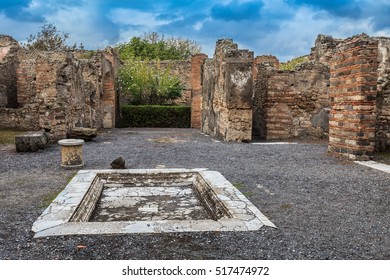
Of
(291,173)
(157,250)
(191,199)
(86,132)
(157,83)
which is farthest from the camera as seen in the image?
(157,83)

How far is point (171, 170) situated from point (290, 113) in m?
6.32

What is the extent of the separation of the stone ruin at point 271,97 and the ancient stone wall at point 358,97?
0.06ft

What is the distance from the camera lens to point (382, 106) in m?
8.25

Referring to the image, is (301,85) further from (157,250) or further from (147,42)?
(147,42)

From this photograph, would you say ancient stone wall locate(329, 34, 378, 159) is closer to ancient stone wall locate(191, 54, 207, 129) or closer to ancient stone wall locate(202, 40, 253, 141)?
ancient stone wall locate(202, 40, 253, 141)

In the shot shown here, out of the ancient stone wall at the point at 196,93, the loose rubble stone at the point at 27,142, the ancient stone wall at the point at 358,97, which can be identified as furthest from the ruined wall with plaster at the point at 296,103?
the loose rubble stone at the point at 27,142

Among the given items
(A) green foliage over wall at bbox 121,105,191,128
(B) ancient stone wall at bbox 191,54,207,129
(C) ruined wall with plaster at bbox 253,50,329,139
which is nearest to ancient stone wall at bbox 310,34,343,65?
(C) ruined wall with plaster at bbox 253,50,329,139

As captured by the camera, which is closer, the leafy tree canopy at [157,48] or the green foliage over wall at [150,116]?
the green foliage over wall at [150,116]

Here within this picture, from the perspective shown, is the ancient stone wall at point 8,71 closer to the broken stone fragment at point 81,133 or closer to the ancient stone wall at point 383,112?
the broken stone fragment at point 81,133

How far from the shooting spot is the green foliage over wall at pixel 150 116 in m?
17.9

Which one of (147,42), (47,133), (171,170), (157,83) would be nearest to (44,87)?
(47,133)

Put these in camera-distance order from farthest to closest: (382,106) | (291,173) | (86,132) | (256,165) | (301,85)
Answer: (301,85)
(86,132)
(382,106)
(256,165)
(291,173)

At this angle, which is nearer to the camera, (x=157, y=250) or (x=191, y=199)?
(x=157, y=250)

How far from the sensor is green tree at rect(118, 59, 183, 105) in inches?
746
